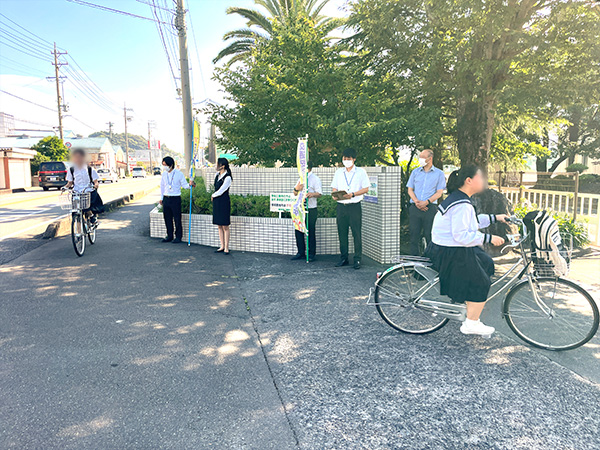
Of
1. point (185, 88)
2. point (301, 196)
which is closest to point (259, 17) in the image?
point (185, 88)

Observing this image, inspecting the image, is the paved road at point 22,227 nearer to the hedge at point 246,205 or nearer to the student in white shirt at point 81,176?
the student in white shirt at point 81,176

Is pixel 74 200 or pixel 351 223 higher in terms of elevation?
pixel 74 200

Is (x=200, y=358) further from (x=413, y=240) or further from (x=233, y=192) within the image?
(x=233, y=192)

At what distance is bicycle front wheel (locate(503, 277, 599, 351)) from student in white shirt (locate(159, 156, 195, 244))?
684 cm

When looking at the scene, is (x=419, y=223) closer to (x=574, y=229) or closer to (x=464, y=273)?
(x=464, y=273)

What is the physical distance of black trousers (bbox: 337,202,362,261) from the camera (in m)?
7.14

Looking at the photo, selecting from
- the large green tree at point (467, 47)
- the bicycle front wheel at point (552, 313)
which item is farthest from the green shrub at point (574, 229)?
the bicycle front wheel at point (552, 313)

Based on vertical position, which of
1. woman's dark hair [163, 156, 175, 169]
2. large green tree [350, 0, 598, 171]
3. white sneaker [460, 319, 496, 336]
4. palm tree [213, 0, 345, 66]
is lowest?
white sneaker [460, 319, 496, 336]

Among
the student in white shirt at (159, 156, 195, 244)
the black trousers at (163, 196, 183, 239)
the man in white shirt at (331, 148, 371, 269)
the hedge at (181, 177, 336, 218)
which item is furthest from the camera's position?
the black trousers at (163, 196, 183, 239)

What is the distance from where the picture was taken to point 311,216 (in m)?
7.84

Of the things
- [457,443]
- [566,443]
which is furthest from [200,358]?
[566,443]

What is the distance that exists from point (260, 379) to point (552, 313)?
2.76m

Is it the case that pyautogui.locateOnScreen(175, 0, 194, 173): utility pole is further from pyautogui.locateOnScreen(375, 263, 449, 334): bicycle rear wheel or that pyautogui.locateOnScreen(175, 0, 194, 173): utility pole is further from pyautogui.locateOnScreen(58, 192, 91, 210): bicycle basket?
pyautogui.locateOnScreen(375, 263, 449, 334): bicycle rear wheel

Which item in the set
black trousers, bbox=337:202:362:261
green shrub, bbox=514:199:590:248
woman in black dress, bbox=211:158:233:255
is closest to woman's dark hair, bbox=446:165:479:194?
black trousers, bbox=337:202:362:261
